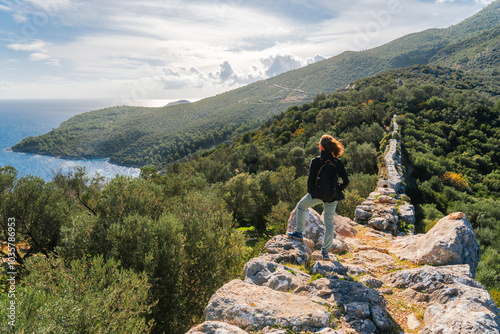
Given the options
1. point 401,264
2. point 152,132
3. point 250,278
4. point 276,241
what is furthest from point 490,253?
point 152,132

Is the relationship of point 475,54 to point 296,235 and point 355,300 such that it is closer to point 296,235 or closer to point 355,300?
point 296,235

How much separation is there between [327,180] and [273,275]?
2.72 metres

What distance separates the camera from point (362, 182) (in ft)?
75.2

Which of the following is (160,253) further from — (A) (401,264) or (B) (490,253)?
(B) (490,253)

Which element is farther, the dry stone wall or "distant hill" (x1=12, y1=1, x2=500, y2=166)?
"distant hill" (x1=12, y1=1, x2=500, y2=166)

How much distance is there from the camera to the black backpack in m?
5.99

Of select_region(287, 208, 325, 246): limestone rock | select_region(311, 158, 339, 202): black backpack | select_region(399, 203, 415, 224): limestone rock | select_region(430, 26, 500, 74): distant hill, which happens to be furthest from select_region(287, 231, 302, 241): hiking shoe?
select_region(430, 26, 500, 74): distant hill

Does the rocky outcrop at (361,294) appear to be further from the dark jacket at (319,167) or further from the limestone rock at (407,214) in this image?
the limestone rock at (407,214)

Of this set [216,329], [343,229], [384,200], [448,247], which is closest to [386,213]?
[384,200]

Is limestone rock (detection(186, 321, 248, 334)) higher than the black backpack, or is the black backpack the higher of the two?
the black backpack

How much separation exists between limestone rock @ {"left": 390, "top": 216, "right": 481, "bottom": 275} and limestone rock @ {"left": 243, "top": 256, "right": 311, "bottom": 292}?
334cm

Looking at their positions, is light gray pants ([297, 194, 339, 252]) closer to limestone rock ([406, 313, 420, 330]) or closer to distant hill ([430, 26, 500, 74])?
limestone rock ([406, 313, 420, 330])

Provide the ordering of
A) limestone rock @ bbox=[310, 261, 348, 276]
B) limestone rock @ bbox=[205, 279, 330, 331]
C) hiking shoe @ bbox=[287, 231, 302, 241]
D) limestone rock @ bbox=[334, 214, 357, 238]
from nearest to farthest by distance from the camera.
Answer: limestone rock @ bbox=[205, 279, 330, 331], limestone rock @ bbox=[310, 261, 348, 276], hiking shoe @ bbox=[287, 231, 302, 241], limestone rock @ bbox=[334, 214, 357, 238]

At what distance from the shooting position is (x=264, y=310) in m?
4.61
